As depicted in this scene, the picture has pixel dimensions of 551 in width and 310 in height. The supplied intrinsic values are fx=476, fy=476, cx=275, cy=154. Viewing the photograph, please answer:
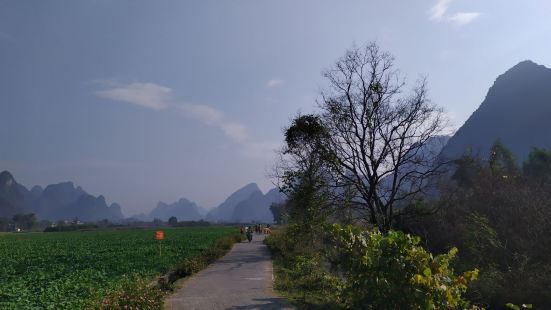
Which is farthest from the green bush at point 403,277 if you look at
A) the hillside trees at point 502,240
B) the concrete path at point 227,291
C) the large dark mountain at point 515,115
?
the large dark mountain at point 515,115

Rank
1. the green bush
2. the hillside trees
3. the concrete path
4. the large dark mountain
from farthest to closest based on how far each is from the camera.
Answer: the large dark mountain < the hillside trees < the concrete path < the green bush

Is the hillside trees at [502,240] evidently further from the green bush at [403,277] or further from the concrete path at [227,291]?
the green bush at [403,277]

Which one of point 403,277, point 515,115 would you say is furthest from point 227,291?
point 515,115

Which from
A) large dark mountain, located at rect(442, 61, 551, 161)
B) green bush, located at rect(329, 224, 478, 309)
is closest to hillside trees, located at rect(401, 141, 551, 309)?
A: green bush, located at rect(329, 224, 478, 309)

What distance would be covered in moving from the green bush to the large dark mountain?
144 m

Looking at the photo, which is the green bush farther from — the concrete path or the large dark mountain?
the large dark mountain

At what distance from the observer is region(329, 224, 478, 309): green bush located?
590cm

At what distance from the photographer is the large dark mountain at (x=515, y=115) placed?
491 ft

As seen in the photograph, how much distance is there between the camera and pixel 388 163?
20938mm

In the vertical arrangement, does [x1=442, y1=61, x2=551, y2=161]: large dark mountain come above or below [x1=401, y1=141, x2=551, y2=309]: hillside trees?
above

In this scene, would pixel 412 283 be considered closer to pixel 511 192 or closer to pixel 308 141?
pixel 308 141

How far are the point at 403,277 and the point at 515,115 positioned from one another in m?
178

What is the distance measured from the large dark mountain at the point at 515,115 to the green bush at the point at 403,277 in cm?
14392

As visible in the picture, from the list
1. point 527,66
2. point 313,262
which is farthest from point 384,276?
point 527,66
